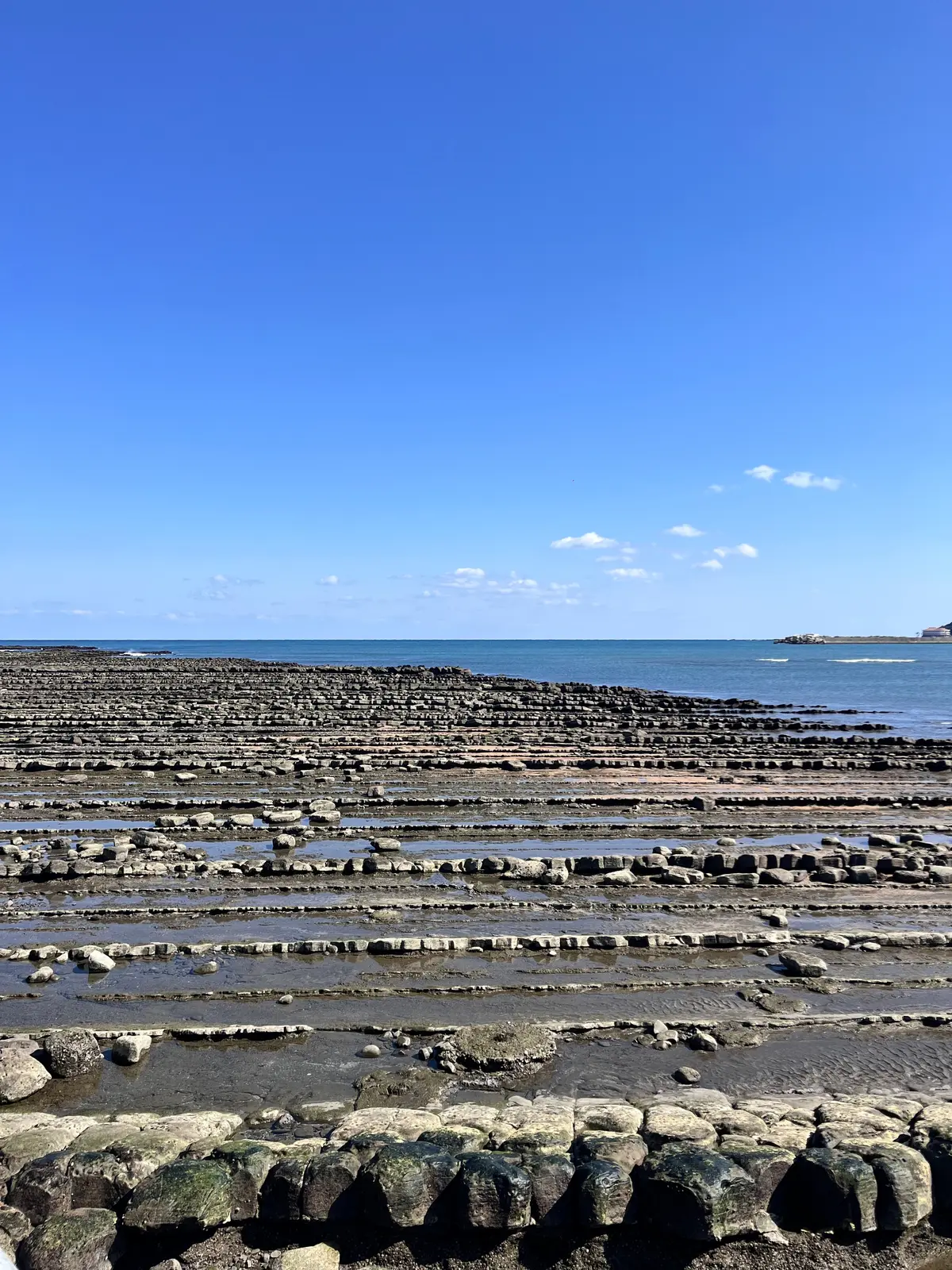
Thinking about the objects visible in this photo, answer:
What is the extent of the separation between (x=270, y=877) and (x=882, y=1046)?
8.43m

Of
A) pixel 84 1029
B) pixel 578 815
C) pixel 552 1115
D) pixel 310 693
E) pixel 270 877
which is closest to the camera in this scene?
pixel 552 1115

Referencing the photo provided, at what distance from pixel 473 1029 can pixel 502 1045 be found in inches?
15.6

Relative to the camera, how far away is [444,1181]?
5027mm

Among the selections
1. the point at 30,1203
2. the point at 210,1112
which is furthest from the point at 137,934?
the point at 30,1203

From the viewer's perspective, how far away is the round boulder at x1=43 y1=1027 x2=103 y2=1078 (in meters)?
6.85

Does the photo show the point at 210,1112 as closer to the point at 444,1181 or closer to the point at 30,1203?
the point at 30,1203

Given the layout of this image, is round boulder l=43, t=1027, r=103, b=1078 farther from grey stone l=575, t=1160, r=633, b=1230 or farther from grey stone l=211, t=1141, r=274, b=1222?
grey stone l=575, t=1160, r=633, b=1230

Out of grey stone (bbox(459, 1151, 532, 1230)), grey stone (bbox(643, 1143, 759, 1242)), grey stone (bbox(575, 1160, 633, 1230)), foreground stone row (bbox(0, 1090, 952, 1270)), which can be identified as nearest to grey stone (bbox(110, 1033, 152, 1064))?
foreground stone row (bbox(0, 1090, 952, 1270))

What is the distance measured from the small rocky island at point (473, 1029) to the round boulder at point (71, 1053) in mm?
34

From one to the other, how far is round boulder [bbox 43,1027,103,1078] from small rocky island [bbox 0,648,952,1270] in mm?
34

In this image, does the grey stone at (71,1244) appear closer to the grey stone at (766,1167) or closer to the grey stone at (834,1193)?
the grey stone at (766,1167)

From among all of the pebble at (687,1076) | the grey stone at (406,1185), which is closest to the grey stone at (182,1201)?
the grey stone at (406,1185)

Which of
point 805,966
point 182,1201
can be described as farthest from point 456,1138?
point 805,966

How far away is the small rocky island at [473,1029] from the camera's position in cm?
494
